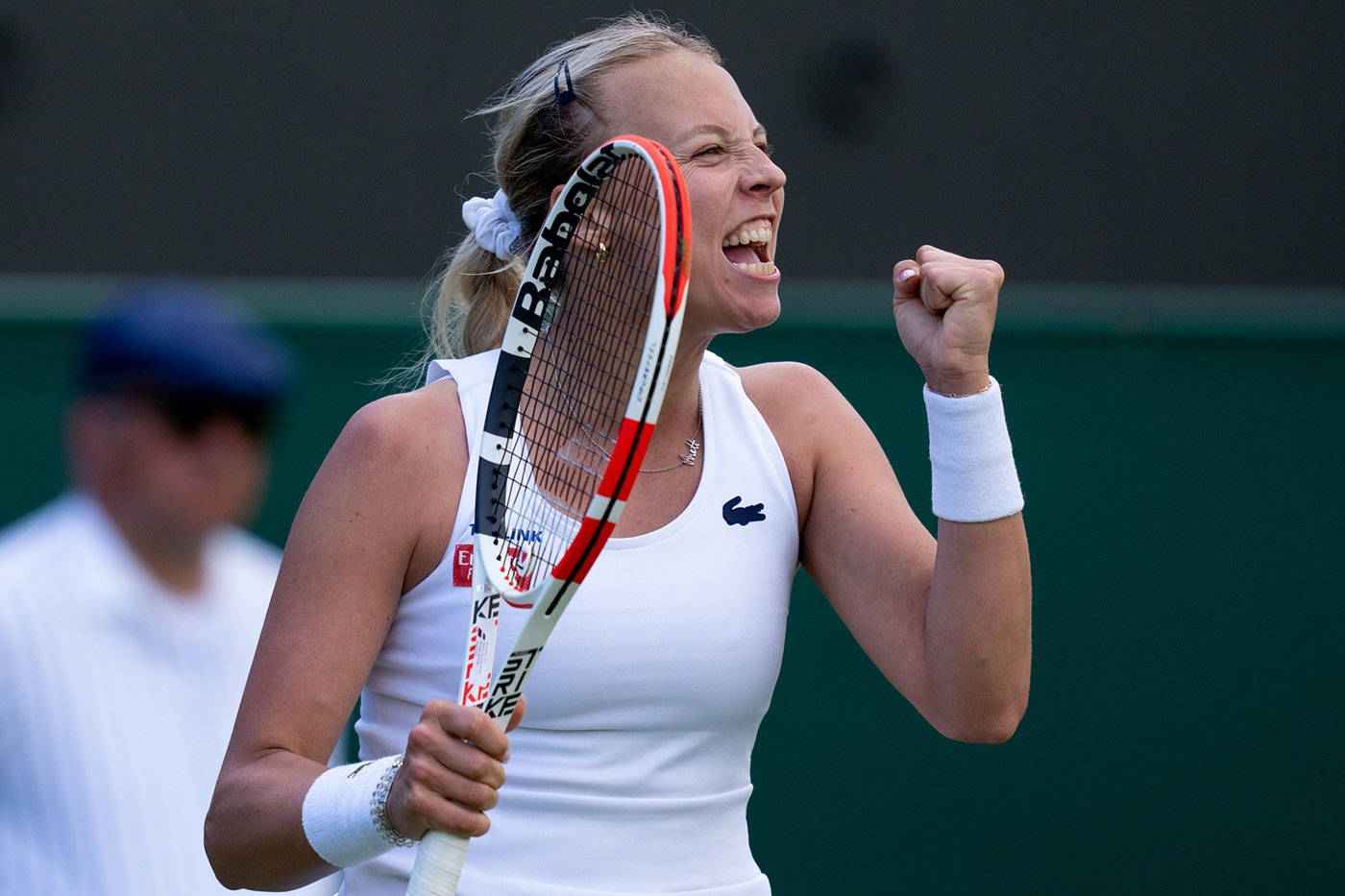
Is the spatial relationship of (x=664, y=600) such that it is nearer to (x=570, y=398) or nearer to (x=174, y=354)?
(x=570, y=398)

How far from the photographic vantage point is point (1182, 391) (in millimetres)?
3842

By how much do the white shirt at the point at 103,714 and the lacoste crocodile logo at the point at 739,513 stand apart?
0.70 metres

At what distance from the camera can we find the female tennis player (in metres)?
1.66

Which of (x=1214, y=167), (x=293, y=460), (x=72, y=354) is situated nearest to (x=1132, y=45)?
(x=1214, y=167)

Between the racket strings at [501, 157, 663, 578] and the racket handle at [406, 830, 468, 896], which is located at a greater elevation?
the racket strings at [501, 157, 663, 578]

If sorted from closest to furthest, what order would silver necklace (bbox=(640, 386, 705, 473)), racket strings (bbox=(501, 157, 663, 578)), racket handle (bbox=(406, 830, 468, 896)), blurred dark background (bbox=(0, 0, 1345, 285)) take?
racket handle (bbox=(406, 830, 468, 896))
racket strings (bbox=(501, 157, 663, 578))
silver necklace (bbox=(640, 386, 705, 473))
blurred dark background (bbox=(0, 0, 1345, 285))

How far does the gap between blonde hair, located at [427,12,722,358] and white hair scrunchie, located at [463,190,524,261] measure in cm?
1

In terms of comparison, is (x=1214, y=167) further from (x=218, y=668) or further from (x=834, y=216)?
(x=218, y=668)

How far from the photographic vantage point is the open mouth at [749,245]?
1.87 metres

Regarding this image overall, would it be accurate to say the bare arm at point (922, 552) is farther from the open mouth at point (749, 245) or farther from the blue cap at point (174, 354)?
the blue cap at point (174, 354)

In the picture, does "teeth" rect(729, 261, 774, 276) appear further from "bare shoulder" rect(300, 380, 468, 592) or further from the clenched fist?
"bare shoulder" rect(300, 380, 468, 592)

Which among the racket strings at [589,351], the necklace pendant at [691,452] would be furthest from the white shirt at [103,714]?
the necklace pendant at [691,452]

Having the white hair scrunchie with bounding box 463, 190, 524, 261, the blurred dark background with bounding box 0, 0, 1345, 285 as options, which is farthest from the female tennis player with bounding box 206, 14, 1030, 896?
the blurred dark background with bounding box 0, 0, 1345, 285

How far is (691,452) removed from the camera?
6.30 ft
